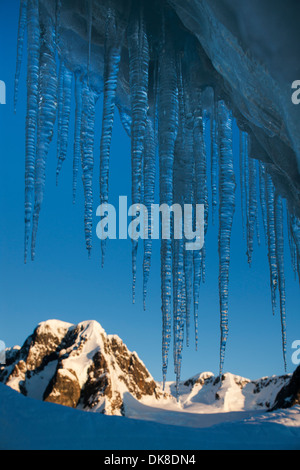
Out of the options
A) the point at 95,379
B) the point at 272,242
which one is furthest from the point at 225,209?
the point at 95,379

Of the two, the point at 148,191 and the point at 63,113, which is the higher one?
the point at 63,113

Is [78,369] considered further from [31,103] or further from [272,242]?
[31,103]

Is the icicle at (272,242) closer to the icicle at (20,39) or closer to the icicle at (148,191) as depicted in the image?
the icicle at (148,191)

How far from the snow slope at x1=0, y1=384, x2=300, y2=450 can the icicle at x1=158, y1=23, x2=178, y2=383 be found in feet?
2.80

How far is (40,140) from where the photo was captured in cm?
429

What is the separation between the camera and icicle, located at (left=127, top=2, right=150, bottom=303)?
4.09 m

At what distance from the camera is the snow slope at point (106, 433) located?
2967mm

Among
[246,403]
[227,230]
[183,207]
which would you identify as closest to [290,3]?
[227,230]

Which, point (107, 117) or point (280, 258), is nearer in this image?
point (107, 117)

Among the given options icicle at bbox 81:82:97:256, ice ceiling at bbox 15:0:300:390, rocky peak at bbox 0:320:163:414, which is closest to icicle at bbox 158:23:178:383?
ice ceiling at bbox 15:0:300:390

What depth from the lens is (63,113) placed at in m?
5.25

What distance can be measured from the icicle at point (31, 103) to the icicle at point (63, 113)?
3.04ft

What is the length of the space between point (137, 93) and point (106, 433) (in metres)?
3.40

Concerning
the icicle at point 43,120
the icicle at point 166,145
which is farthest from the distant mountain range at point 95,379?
the icicle at point 43,120
